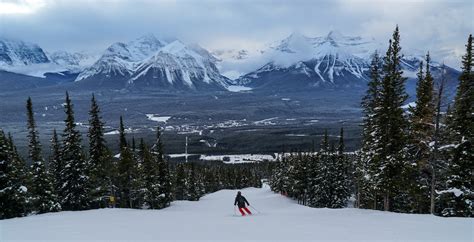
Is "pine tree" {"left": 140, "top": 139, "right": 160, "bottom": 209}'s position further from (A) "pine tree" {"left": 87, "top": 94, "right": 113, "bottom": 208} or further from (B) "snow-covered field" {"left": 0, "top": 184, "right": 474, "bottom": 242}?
(B) "snow-covered field" {"left": 0, "top": 184, "right": 474, "bottom": 242}

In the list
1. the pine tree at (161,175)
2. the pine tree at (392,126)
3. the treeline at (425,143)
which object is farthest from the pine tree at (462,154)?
the pine tree at (161,175)

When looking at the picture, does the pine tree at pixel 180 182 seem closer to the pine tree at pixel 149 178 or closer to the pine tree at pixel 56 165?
the pine tree at pixel 149 178

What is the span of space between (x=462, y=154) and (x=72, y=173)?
3350cm

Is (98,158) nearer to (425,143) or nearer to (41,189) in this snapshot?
(41,189)

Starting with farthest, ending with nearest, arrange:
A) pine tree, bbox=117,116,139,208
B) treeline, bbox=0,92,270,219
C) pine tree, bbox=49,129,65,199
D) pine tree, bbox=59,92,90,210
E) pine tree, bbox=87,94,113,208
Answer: pine tree, bbox=117,116,139,208 < pine tree, bbox=87,94,113,208 < pine tree, bbox=49,129,65,199 < pine tree, bbox=59,92,90,210 < treeline, bbox=0,92,270,219

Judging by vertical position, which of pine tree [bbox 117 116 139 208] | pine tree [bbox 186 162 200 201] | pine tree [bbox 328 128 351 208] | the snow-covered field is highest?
the snow-covered field

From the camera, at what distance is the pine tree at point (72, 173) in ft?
116

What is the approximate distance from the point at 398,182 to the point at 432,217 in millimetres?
8185

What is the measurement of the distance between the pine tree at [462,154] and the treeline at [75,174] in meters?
27.7

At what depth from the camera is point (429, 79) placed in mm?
29375

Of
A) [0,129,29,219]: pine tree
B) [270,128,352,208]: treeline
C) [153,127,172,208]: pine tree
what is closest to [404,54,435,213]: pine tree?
[270,128,352,208]: treeline

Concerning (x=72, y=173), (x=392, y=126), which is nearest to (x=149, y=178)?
(x=72, y=173)

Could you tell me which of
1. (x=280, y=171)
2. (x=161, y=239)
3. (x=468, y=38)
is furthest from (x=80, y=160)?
(x=280, y=171)

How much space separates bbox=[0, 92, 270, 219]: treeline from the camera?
88.2 ft
